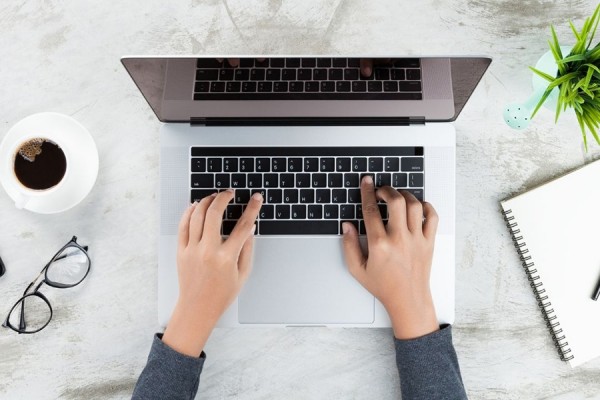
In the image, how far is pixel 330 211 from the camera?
83 cm

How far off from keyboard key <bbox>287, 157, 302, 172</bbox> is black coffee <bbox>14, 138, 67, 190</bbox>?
37cm

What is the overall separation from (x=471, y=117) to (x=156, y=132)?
0.56 metres

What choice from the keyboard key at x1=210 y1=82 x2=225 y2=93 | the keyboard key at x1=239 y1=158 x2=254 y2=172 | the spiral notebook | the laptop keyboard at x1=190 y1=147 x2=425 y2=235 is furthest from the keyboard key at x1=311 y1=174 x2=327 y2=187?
the spiral notebook

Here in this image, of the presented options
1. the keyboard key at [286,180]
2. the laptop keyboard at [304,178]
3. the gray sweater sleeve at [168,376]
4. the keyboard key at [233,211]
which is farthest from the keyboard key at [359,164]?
the gray sweater sleeve at [168,376]

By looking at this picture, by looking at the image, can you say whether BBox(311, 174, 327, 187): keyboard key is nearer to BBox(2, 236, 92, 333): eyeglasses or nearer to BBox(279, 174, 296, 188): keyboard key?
BBox(279, 174, 296, 188): keyboard key

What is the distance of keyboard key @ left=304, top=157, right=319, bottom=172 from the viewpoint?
2.71ft

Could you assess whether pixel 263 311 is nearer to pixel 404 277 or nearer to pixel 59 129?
pixel 404 277

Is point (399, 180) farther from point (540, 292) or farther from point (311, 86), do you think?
point (540, 292)

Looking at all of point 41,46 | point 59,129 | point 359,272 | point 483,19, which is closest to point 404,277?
point 359,272

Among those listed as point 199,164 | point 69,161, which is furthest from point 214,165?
point 69,161

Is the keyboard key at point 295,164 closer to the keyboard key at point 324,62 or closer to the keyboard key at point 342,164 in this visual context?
the keyboard key at point 342,164

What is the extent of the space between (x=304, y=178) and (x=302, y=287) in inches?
7.3

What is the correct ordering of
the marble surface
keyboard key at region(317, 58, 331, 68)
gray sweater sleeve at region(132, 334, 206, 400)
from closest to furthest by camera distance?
keyboard key at region(317, 58, 331, 68) → gray sweater sleeve at region(132, 334, 206, 400) → the marble surface

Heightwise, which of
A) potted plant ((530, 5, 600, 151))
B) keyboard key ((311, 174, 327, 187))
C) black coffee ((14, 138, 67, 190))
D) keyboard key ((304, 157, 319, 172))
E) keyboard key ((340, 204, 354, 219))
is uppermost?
potted plant ((530, 5, 600, 151))
